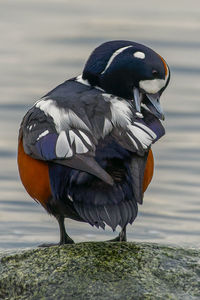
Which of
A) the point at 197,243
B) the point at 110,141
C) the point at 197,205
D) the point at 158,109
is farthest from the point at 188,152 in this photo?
the point at 110,141

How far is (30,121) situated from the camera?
6.77 meters

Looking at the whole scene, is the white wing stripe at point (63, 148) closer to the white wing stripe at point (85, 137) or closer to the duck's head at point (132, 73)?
the white wing stripe at point (85, 137)

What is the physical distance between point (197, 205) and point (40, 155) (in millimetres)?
4317

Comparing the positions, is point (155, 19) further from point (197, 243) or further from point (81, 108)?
point (81, 108)

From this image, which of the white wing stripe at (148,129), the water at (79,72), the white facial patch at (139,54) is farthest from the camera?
the water at (79,72)

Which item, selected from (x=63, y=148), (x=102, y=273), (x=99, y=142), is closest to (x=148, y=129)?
(x=99, y=142)

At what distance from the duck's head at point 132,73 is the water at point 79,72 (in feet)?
7.28

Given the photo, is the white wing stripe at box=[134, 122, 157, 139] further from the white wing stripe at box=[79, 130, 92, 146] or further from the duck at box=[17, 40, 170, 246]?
the white wing stripe at box=[79, 130, 92, 146]

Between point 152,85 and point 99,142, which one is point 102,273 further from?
point 152,85

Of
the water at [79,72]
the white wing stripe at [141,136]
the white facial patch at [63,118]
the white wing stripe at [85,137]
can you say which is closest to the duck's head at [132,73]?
the white wing stripe at [141,136]

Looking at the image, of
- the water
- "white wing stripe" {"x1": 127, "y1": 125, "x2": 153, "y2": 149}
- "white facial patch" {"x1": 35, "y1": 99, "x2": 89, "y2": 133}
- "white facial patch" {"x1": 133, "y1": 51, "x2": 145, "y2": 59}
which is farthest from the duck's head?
the water

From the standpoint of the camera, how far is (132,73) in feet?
23.6

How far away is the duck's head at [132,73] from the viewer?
23.3 feet

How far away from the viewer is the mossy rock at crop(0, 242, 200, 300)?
19.0ft
